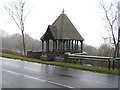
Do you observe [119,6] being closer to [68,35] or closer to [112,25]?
[112,25]

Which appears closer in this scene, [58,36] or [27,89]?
[27,89]

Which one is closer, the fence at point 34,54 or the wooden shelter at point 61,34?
the wooden shelter at point 61,34

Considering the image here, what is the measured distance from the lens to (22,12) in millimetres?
29672

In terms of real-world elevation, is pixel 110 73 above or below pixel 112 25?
below

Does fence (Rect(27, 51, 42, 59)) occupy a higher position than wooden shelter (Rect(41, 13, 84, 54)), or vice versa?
wooden shelter (Rect(41, 13, 84, 54))

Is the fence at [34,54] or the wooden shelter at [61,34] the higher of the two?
the wooden shelter at [61,34]

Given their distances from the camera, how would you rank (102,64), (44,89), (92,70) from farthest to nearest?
1. (102,64)
2. (92,70)
3. (44,89)

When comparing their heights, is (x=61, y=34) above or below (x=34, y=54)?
above

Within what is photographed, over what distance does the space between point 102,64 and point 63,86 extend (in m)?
9.74

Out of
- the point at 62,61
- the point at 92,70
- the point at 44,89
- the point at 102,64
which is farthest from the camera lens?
the point at 62,61

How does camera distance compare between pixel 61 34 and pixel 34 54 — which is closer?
pixel 61 34

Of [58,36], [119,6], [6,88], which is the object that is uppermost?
[119,6]

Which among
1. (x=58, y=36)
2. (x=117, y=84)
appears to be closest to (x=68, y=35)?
Answer: (x=58, y=36)

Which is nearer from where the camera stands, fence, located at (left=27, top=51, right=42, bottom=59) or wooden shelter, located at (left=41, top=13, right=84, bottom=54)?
wooden shelter, located at (left=41, top=13, right=84, bottom=54)
